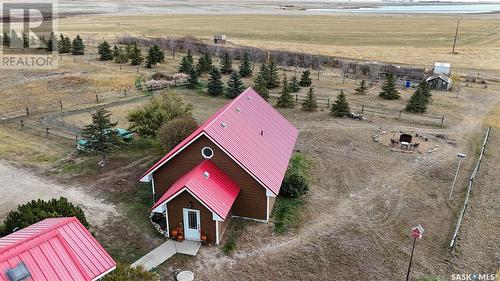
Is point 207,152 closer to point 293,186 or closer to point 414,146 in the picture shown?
point 293,186

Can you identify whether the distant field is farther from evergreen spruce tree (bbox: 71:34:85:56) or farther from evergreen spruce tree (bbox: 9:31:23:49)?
evergreen spruce tree (bbox: 71:34:85:56)

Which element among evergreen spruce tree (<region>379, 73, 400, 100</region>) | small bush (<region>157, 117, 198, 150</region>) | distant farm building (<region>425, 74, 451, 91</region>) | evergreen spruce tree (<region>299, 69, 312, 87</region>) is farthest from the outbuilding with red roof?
distant farm building (<region>425, 74, 451, 91</region>)

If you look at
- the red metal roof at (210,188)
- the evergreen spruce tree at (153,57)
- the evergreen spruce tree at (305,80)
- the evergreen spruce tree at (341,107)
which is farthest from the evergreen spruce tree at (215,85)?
the red metal roof at (210,188)

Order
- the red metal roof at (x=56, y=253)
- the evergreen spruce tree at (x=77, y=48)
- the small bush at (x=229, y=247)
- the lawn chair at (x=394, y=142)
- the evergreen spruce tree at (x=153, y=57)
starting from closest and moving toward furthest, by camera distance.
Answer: the red metal roof at (x=56, y=253) → the small bush at (x=229, y=247) → the lawn chair at (x=394, y=142) → the evergreen spruce tree at (x=153, y=57) → the evergreen spruce tree at (x=77, y=48)

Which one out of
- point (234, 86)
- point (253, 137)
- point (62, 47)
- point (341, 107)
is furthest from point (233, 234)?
point (62, 47)

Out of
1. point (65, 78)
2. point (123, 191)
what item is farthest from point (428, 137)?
point (65, 78)

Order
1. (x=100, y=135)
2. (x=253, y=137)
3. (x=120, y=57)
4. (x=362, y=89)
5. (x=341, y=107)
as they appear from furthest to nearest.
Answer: (x=120, y=57) → (x=362, y=89) → (x=341, y=107) → (x=100, y=135) → (x=253, y=137)

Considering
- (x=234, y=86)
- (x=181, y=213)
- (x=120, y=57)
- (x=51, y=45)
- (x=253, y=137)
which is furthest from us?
(x=51, y=45)

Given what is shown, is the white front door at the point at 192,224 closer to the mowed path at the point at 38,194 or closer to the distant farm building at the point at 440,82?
the mowed path at the point at 38,194
